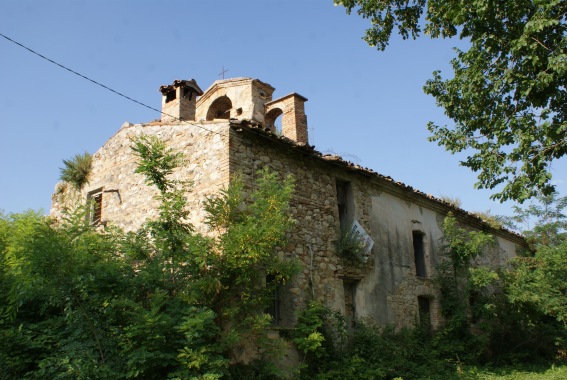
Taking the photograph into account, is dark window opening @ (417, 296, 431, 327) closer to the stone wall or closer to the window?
the stone wall

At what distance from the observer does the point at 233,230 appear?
8141 mm

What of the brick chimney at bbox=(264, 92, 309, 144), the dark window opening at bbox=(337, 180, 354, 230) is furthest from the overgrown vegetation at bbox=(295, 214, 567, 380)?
the brick chimney at bbox=(264, 92, 309, 144)

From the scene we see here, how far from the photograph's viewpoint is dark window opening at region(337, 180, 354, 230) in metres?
12.1

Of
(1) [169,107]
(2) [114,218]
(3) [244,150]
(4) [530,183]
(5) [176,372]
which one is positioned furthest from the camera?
(1) [169,107]

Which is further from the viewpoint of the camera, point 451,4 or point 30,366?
point 451,4

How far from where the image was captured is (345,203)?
1228 cm

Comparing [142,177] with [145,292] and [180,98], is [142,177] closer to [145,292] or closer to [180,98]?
[180,98]

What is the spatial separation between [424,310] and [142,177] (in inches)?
332

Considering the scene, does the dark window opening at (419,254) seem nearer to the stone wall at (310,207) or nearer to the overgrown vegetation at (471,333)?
the stone wall at (310,207)

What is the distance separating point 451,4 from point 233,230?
540cm

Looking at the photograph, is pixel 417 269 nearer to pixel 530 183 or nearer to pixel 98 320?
pixel 530 183

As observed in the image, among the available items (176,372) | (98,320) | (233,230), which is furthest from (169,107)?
(176,372)

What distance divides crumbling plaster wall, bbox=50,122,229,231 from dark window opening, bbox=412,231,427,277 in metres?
7.20

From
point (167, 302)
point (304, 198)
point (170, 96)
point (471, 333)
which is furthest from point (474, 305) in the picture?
point (170, 96)
